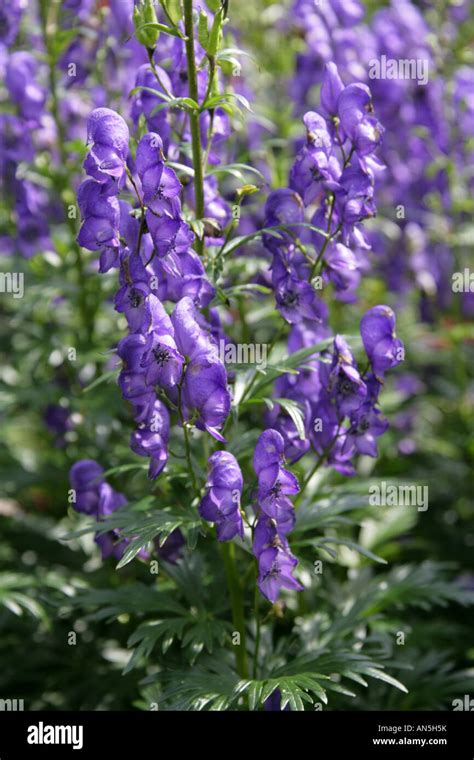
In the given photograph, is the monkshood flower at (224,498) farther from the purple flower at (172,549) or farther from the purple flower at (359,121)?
the purple flower at (359,121)

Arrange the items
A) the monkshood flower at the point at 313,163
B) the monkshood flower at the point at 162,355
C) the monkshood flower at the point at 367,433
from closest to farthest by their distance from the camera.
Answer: the monkshood flower at the point at 162,355 < the monkshood flower at the point at 313,163 < the monkshood flower at the point at 367,433

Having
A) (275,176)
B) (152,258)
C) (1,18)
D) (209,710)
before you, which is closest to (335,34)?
(275,176)

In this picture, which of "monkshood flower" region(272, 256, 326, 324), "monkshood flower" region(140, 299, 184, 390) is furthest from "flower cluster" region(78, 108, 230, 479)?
"monkshood flower" region(272, 256, 326, 324)

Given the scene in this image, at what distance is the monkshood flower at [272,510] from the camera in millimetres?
2102

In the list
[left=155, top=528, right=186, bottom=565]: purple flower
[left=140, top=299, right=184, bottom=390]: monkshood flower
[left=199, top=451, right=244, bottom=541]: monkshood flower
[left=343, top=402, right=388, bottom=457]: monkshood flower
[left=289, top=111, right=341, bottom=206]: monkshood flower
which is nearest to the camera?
[left=140, top=299, right=184, bottom=390]: monkshood flower

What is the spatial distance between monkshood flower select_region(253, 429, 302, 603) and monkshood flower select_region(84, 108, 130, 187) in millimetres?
613

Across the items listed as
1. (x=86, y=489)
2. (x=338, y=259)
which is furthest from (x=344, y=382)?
(x=86, y=489)

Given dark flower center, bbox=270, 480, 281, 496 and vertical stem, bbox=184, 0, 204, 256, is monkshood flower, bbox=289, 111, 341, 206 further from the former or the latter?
dark flower center, bbox=270, 480, 281, 496

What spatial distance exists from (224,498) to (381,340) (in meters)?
0.56

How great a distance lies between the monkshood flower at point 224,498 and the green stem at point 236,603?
32 cm

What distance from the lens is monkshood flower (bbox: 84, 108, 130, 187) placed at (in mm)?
2008

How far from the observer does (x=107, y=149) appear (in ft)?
6.61

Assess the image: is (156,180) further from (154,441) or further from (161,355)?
(154,441)

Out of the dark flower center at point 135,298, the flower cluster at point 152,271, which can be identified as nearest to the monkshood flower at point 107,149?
the flower cluster at point 152,271
